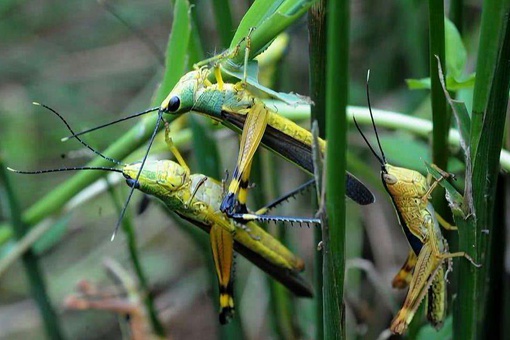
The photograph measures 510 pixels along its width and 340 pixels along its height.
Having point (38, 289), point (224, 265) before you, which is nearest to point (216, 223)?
point (224, 265)

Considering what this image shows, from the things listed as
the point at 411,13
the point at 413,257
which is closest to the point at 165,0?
the point at 411,13

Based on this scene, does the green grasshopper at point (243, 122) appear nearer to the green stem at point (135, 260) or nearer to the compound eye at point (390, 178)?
the compound eye at point (390, 178)

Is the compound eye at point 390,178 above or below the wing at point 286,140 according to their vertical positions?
below

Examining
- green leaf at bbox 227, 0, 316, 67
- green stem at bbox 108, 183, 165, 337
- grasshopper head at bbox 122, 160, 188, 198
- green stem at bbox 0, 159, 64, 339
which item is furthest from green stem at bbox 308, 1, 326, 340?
green stem at bbox 0, 159, 64, 339

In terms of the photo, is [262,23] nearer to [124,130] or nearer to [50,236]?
[50,236]

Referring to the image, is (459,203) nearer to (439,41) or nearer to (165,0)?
(439,41)

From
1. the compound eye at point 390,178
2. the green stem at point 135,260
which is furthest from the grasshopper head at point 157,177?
the compound eye at point 390,178
